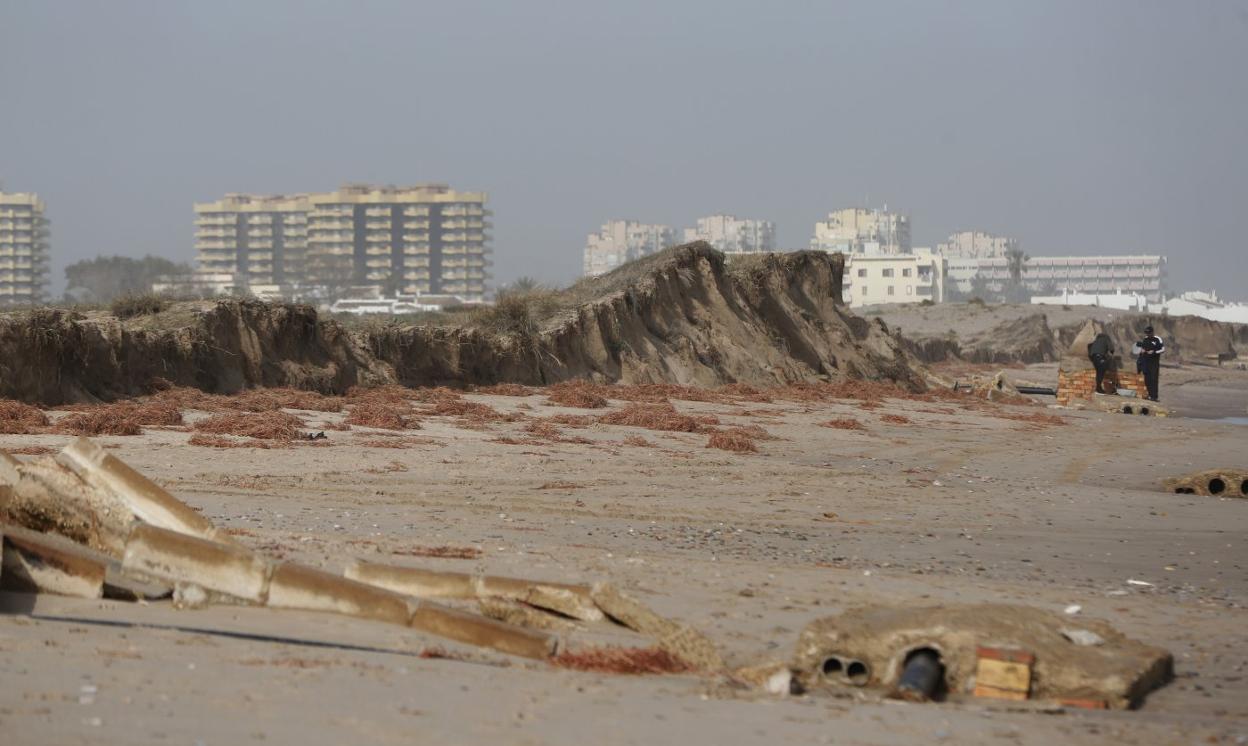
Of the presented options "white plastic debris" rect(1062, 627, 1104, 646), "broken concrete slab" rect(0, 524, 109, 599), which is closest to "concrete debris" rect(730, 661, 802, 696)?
"white plastic debris" rect(1062, 627, 1104, 646)

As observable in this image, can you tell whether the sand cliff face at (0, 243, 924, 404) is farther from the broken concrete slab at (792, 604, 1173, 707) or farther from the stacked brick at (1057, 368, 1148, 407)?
the broken concrete slab at (792, 604, 1173, 707)

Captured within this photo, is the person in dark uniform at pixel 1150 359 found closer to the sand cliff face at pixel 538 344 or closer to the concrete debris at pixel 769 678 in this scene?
the sand cliff face at pixel 538 344

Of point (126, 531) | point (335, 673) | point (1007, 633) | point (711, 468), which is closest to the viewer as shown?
point (335, 673)

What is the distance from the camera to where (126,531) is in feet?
27.2

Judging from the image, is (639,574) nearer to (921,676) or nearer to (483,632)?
(483,632)

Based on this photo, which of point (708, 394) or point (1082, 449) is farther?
point (708, 394)

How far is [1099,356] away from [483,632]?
31545 millimetres

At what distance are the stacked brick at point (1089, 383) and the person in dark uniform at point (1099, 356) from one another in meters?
0.17

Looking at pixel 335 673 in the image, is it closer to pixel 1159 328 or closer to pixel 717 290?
pixel 717 290

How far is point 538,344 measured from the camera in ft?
106

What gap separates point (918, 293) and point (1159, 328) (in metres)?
52.7

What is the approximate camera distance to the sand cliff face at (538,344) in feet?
72.7

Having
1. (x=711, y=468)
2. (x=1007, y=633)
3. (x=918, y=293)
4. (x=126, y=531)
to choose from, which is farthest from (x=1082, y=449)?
(x=918, y=293)

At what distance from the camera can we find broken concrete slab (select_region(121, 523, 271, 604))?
756cm
